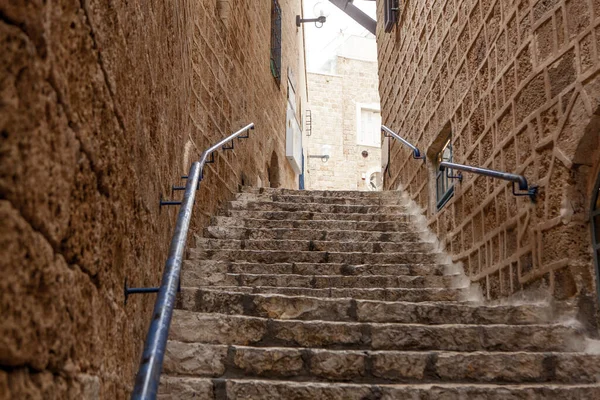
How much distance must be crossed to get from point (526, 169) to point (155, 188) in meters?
1.86

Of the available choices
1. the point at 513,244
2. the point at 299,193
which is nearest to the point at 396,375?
the point at 513,244

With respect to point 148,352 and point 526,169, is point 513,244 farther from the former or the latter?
point 148,352

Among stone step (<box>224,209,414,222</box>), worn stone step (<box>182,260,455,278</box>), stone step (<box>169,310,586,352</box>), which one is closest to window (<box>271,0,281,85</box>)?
stone step (<box>224,209,414,222</box>)

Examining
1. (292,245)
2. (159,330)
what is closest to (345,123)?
(292,245)

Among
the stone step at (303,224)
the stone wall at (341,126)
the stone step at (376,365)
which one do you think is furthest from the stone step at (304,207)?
the stone wall at (341,126)

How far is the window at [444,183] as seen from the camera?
4609 millimetres

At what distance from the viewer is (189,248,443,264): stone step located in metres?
4.13

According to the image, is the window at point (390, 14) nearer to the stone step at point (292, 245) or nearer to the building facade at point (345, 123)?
the stone step at point (292, 245)

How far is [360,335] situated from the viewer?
2824 millimetres

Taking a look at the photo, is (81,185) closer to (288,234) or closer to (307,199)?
(288,234)

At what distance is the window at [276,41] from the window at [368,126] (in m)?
8.56

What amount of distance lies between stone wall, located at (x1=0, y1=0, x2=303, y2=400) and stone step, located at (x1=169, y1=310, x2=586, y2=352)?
364 mm

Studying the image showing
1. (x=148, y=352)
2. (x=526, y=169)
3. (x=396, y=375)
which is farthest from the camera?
(x=526, y=169)

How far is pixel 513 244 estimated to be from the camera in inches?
131
